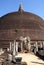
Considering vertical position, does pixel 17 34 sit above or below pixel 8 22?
below

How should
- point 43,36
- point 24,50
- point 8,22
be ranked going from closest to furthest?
point 24,50
point 43,36
point 8,22

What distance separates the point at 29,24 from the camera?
31.5 m

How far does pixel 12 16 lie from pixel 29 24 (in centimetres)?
358

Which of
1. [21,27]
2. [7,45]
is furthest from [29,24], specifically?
[7,45]

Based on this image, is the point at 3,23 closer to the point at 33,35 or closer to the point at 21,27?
the point at 21,27

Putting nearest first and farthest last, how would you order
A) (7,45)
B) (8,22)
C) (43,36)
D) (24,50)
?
1. (24,50)
2. (7,45)
3. (43,36)
4. (8,22)

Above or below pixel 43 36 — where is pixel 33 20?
above

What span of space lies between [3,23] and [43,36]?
274 inches

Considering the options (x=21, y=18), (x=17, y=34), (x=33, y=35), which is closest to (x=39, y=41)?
(x=33, y=35)

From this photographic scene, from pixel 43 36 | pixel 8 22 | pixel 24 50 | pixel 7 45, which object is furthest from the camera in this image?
pixel 8 22

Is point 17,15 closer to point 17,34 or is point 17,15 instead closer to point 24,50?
point 17,34

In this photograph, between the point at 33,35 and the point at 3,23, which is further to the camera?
the point at 3,23

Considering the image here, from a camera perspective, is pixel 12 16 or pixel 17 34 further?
pixel 12 16


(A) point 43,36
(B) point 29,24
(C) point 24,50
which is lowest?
(C) point 24,50
